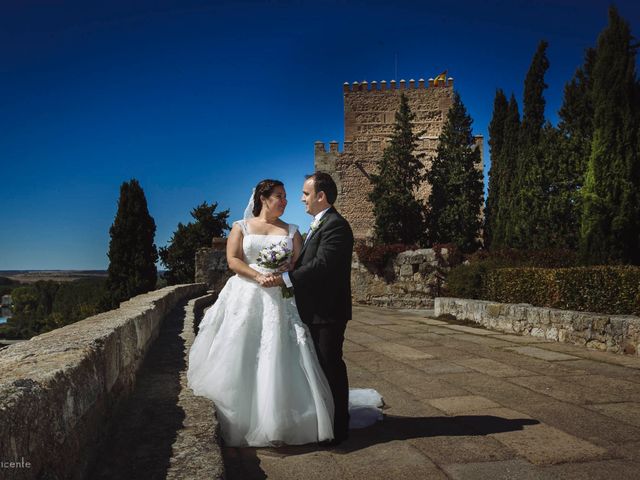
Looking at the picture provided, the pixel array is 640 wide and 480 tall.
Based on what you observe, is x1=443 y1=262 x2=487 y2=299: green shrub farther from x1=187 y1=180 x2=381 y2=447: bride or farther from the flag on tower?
the flag on tower

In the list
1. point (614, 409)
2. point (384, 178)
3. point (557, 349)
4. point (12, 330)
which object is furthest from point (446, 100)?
point (12, 330)

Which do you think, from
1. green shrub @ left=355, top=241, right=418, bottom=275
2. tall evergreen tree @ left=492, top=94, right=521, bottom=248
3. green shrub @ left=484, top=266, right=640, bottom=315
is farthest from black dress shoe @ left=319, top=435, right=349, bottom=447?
tall evergreen tree @ left=492, top=94, right=521, bottom=248

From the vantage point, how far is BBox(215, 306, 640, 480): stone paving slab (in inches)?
112

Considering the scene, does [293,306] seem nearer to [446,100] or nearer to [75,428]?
[75,428]

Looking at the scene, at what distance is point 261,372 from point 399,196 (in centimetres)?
2220

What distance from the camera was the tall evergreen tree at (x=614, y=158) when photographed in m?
13.7

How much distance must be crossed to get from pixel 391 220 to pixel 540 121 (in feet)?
25.4

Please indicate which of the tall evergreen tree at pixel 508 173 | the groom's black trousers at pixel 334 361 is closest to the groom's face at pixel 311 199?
the groom's black trousers at pixel 334 361

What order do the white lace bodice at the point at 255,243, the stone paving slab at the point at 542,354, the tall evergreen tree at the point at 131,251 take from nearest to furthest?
the white lace bodice at the point at 255,243 < the stone paving slab at the point at 542,354 < the tall evergreen tree at the point at 131,251

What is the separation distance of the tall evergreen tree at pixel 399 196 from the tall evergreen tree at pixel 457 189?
847mm

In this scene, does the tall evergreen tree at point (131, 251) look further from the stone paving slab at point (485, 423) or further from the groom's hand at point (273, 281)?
the groom's hand at point (273, 281)

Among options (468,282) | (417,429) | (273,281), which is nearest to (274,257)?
(273,281)

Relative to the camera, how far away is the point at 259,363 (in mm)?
3332

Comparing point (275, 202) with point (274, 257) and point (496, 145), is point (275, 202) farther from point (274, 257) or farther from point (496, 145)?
point (496, 145)
